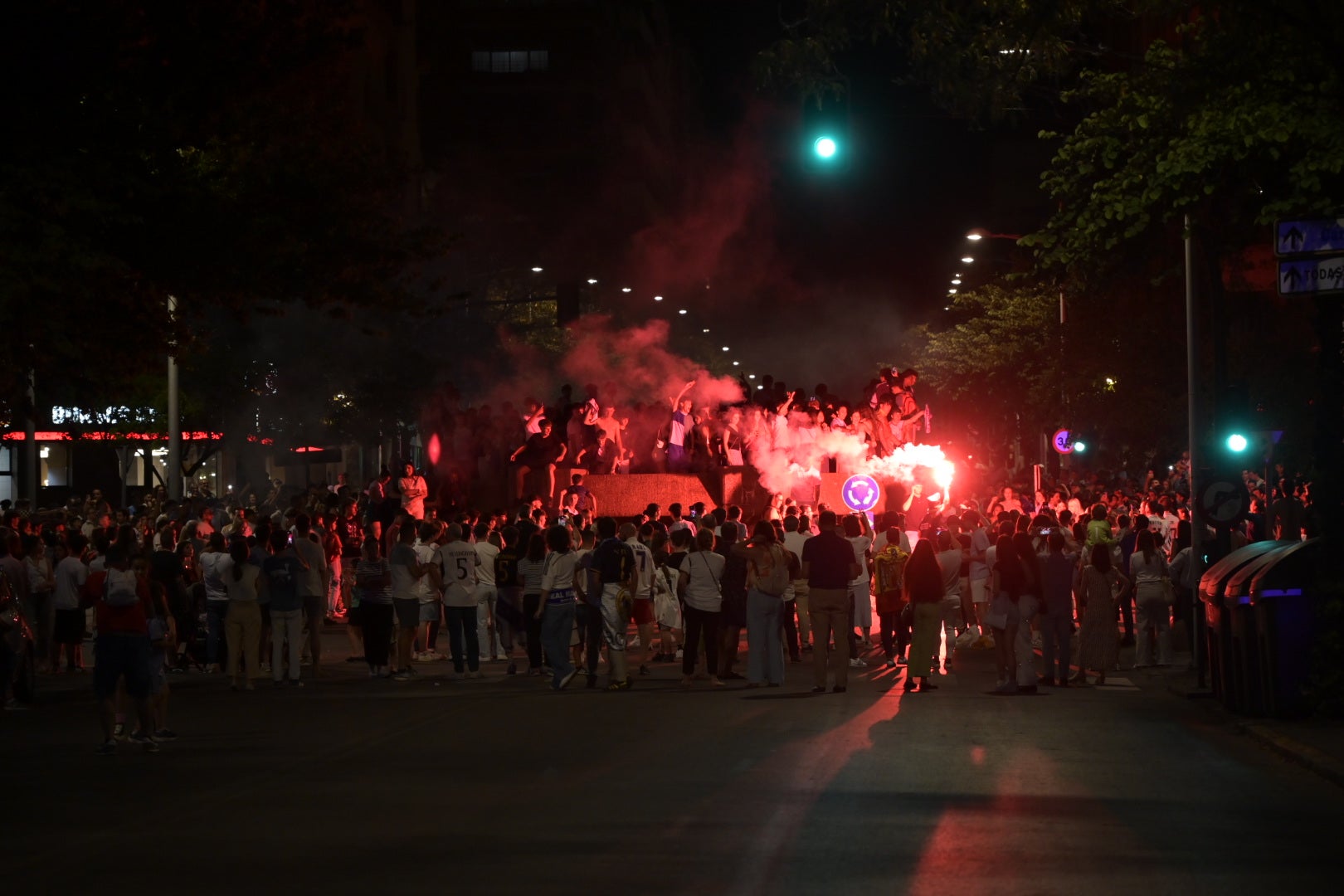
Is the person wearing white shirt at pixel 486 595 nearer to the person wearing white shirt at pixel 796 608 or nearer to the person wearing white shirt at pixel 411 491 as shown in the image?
the person wearing white shirt at pixel 796 608

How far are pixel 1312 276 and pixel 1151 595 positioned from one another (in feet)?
23.4

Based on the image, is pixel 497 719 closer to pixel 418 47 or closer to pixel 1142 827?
pixel 1142 827

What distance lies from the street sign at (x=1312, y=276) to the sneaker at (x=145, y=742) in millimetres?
8893

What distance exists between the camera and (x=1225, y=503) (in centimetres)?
1806

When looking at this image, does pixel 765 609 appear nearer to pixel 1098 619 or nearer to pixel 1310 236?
pixel 1098 619

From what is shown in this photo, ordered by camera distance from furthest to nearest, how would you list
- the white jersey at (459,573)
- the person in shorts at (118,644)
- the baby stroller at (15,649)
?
1. the white jersey at (459,573)
2. the baby stroller at (15,649)
3. the person in shorts at (118,644)

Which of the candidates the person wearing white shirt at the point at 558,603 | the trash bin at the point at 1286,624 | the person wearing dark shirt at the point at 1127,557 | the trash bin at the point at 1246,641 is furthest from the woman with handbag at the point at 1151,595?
the person wearing white shirt at the point at 558,603

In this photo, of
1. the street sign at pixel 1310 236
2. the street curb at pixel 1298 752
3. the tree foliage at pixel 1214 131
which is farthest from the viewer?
the tree foliage at pixel 1214 131

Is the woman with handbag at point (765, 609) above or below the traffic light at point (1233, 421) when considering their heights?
A: below

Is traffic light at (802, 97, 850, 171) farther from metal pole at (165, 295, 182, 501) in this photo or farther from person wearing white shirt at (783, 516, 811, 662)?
metal pole at (165, 295, 182, 501)

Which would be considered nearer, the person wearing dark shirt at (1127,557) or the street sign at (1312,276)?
the street sign at (1312,276)

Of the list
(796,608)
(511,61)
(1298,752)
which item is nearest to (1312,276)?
(1298,752)

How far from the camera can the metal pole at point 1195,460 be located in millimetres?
18422

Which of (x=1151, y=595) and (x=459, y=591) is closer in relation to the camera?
(x=459, y=591)
